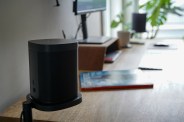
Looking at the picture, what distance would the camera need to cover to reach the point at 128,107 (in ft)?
3.38

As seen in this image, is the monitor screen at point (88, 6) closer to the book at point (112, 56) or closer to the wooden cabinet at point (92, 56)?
the wooden cabinet at point (92, 56)

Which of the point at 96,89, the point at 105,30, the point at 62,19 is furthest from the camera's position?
the point at 105,30

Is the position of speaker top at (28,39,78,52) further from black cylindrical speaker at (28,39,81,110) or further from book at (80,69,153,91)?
book at (80,69,153,91)

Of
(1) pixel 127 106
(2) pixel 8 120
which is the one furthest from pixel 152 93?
(2) pixel 8 120

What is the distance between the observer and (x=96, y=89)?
3.98ft

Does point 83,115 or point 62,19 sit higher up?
point 62,19

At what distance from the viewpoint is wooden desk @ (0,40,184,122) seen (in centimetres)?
94

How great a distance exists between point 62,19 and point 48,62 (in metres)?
0.89

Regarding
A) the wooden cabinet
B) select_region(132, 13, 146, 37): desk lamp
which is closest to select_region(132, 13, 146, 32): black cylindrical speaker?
select_region(132, 13, 146, 37): desk lamp

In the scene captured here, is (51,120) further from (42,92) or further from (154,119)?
(154,119)

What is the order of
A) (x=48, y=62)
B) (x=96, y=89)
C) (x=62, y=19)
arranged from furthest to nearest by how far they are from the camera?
(x=62, y=19) < (x=96, y=89) < (x=48, y=62)

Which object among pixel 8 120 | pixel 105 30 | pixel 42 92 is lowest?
pixel 8 120

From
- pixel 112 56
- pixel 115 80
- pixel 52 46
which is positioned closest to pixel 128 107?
pixel 115 80

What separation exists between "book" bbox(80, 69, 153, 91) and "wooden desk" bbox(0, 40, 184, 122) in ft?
0.11
